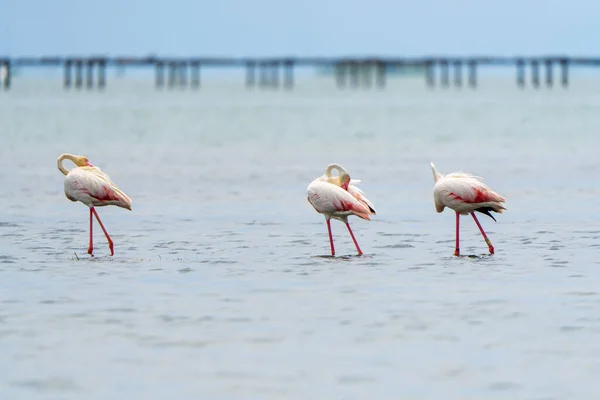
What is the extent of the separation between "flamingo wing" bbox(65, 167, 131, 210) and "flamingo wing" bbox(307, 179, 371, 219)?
2226 millimetres

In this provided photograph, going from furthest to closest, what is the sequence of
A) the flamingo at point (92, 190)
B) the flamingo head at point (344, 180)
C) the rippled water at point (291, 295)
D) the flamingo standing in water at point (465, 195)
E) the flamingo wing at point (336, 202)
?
the flamingo at point (92, 190), the flamingo head at point (344, 180), the flamingo standing in water at point (465, 195), the flamingo wing at point (336, 202), the rippled water at point (291, 295)

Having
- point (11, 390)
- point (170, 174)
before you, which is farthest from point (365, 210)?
point (170, 174)

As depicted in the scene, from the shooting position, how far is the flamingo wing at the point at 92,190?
16.2 meters

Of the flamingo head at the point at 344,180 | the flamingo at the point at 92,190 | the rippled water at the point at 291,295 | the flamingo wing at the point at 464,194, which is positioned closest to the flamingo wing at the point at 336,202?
the flamingo head at the point at 344,180

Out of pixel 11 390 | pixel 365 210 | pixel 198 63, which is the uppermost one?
pixel 198 63

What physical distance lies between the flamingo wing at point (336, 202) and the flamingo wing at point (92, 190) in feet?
7.30

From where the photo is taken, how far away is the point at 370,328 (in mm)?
11531

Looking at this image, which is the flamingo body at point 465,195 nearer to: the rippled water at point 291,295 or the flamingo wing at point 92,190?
the rippled water at point 291,295

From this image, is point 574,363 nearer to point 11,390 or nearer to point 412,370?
point 412,370

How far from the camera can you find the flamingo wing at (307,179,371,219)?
15.6 meters

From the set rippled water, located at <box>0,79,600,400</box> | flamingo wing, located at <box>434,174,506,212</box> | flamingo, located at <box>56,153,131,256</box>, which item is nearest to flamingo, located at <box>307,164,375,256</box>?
rippled water, located at <box>0,79,600,400</box>

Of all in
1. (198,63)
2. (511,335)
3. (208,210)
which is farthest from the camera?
(198,63)

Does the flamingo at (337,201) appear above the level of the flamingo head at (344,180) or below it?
below

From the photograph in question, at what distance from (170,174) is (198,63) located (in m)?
141
